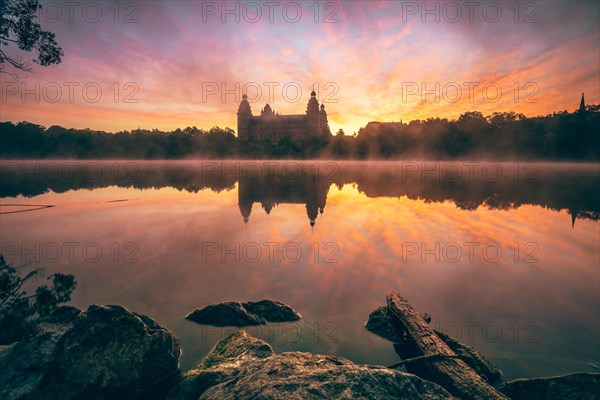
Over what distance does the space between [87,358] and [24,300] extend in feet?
15.0

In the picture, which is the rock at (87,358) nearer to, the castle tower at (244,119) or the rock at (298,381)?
the rock at (298,381)

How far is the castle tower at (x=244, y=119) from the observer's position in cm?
19400

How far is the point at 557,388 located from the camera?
15.1 feet

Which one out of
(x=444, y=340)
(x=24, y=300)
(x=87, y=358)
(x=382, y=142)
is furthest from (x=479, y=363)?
(x=382, y=142)

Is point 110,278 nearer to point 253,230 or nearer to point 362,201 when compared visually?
point 253,230

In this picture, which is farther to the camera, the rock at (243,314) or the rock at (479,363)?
the rock at (243,314)

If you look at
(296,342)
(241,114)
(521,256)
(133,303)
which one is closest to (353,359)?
(296,342)

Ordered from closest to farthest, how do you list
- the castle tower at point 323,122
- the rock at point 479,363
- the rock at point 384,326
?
the rock at point 479,363 → the rock at point 384,326 → the castle tower at point 323,122

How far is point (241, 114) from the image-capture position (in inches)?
7667

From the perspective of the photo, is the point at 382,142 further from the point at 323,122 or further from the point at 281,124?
the point at 281,124

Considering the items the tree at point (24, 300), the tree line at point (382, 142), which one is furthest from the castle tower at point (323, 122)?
the tree at point (24, 300)

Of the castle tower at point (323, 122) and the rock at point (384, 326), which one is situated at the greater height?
the castle tower at point (323, 122)

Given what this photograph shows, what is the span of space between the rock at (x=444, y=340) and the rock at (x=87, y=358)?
13.9 ft

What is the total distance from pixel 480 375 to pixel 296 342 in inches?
134
